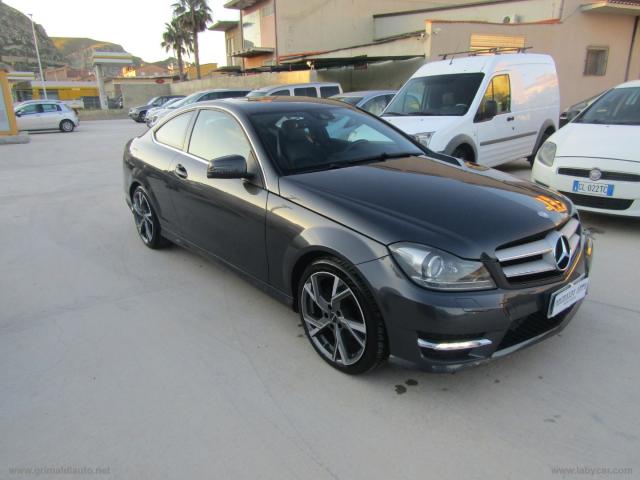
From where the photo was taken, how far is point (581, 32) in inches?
683

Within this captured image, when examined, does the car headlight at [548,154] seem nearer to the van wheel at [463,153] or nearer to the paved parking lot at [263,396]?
the van wheel at [463,153]

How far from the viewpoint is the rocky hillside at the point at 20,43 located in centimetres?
12888

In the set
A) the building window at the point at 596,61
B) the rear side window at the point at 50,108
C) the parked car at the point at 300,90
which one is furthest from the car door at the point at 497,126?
the rear side window at the point at 50,108

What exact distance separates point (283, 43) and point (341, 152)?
2625 centimetres

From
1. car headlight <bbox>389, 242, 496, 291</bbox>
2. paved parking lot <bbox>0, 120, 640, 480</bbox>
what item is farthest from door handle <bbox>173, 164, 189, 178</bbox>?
car headlight <bbox>389, 242, 496, 291</bbox>

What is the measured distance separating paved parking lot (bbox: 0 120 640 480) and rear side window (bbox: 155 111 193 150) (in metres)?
1.30

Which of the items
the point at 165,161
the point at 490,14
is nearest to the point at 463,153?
the point at 165,161

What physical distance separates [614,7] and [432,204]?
19.3 metres

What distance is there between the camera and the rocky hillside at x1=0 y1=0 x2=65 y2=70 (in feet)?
423

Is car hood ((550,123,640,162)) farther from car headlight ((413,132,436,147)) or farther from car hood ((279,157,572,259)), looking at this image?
car hood ((279,157,572,259))

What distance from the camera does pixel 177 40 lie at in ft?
166

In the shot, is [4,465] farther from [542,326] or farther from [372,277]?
[542,326]

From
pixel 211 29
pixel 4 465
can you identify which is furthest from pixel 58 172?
pixel 211 29

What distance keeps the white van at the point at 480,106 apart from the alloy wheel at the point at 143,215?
12.0 ft
